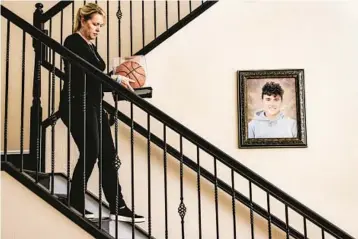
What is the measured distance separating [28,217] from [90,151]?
1.68 feet

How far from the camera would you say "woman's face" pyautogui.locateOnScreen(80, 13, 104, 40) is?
3.16m

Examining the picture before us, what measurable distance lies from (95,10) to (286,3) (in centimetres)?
184

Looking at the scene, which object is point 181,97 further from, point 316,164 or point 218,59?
point 316,164

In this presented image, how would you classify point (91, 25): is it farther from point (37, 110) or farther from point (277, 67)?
point (277, 67)

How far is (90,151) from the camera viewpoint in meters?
3.02

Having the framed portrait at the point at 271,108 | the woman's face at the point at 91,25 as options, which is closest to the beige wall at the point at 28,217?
the woman's face at the point at 91,25

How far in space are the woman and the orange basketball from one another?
8.7 inches

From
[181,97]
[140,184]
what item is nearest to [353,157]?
[181,97]

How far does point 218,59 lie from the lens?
4230mm

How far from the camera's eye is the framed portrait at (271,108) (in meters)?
4.11

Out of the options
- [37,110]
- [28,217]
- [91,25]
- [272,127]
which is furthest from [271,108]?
[28,217]

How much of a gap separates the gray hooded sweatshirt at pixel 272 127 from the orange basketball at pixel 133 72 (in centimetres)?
→ 112

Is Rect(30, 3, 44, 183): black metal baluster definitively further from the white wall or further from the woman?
the white wall

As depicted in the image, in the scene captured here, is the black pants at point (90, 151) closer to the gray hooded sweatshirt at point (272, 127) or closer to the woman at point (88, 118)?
the woman at point (88, 118)
